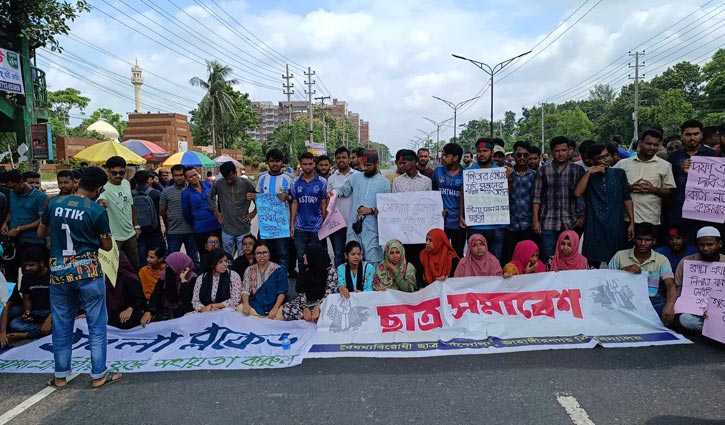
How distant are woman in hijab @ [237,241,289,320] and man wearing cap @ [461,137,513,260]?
7.60ft

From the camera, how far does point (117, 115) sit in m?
84.7

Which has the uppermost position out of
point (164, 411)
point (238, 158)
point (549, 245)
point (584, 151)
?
point (238, 158)

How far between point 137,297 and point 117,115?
8995 centimetres

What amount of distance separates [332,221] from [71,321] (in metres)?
3.16

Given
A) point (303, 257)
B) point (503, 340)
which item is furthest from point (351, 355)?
point (303, 257)

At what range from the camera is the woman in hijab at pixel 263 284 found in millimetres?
5715

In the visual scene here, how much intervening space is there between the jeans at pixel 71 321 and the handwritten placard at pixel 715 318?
5293 millimetres

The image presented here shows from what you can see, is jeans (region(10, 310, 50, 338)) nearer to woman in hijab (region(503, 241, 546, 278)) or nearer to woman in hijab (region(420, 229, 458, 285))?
woman in hijab (region(420, 229, 458, 285))

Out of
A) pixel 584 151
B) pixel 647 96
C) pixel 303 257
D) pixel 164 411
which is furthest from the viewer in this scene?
pixel 647 96

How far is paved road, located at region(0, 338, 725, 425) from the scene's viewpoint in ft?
11.3

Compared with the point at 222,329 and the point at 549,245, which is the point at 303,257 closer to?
the point at 222,329

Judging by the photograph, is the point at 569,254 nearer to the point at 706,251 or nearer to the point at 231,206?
the point at 706,251

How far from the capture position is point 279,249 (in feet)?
22.4

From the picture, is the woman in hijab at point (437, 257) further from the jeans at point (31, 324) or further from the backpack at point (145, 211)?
the jeans at point (31, 324)
